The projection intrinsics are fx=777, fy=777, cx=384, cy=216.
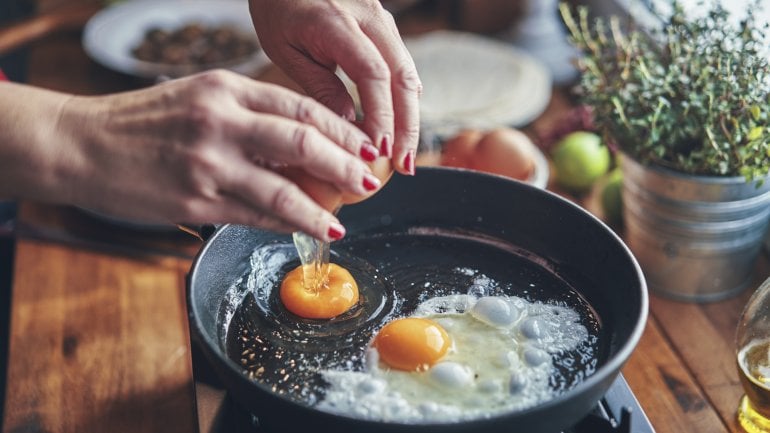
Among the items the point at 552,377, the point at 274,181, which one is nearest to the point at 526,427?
the point at 552,377

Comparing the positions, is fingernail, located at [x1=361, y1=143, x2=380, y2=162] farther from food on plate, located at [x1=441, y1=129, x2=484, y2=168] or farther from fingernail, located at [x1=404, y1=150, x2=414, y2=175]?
food on plate, located at [x1=441, y1=129, x2=484, y2=168]

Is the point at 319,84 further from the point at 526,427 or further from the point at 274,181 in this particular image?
the point at 526,427

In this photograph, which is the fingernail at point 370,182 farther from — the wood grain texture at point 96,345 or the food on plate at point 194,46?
the food on plate at point 194,46

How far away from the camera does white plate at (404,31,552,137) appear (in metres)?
2.04

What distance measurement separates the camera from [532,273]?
1252 mm

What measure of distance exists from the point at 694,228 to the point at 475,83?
939 millimetres

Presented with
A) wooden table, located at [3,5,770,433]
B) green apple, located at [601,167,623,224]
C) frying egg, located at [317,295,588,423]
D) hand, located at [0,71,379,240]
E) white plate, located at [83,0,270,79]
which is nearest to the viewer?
hand, located at [0,71,379,240]

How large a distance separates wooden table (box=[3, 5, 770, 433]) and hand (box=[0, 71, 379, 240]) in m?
0.53

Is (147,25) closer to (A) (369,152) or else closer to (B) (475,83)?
(B) (475,83)

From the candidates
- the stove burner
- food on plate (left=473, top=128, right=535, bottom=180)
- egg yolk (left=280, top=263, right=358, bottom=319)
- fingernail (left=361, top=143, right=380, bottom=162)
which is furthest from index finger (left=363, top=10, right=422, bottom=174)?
food on plate (left=473, top=128, right=535, bottom=180)

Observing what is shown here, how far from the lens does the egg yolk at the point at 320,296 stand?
1.16m

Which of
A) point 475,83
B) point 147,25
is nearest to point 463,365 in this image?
point 475,83

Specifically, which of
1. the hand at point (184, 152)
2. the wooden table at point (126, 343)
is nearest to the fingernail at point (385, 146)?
the hand at point (184, 152)

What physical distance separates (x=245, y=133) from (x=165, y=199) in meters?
0.12
